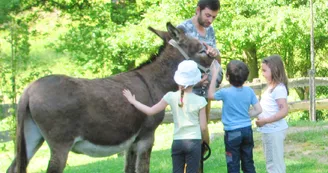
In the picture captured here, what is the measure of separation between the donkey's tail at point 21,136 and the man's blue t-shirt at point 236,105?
6.43 ft

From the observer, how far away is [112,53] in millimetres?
18984

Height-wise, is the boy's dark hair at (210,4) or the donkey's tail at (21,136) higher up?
the boy's dark hair at (210,4)

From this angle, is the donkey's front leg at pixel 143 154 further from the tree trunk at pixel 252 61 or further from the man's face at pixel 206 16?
the tree trunk at pixel 252 61

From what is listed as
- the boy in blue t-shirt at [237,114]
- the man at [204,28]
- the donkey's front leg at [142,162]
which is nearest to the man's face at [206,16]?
the man at [204,28]

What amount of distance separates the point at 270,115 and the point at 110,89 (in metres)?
1.77

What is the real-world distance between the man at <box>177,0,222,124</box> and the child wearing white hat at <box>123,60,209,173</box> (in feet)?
2.71

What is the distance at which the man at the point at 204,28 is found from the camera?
6196mm

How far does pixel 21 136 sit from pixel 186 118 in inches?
66.3

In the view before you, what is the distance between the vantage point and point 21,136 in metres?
5.55

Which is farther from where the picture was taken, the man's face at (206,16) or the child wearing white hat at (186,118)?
the man's face at (206,16)

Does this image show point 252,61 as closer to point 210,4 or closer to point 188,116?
point 210,4

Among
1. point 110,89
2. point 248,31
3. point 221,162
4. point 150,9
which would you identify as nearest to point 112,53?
point 150,9

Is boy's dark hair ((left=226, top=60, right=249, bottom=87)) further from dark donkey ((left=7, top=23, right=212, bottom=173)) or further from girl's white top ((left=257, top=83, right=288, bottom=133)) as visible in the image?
dark donkey ((left=7, top=23, right=212, bottom=173))

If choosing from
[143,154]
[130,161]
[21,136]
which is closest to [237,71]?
[143,154]
